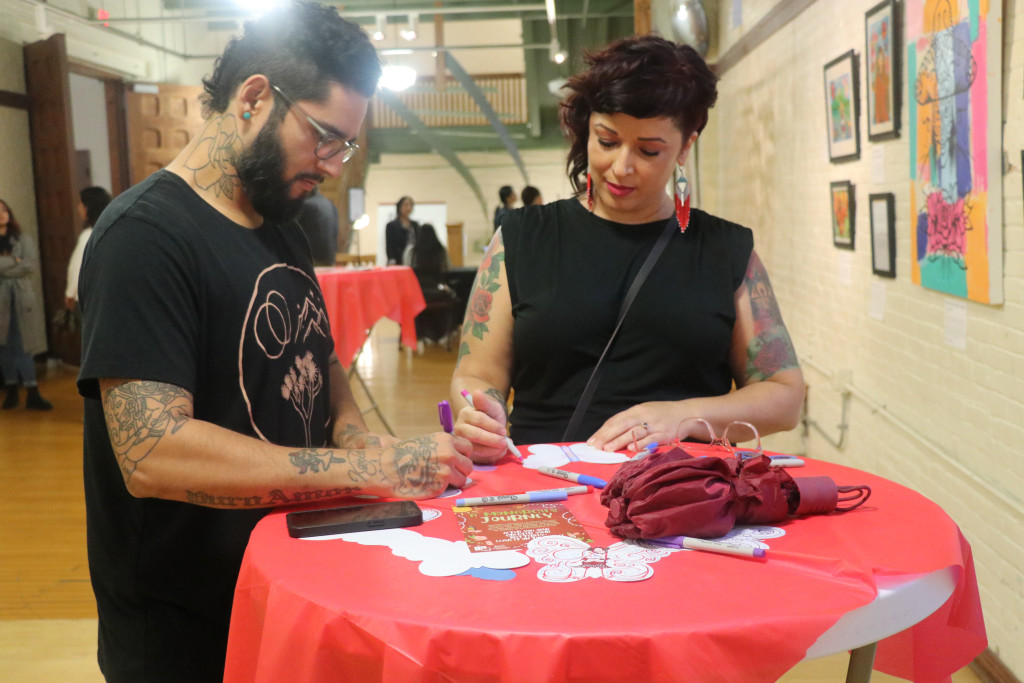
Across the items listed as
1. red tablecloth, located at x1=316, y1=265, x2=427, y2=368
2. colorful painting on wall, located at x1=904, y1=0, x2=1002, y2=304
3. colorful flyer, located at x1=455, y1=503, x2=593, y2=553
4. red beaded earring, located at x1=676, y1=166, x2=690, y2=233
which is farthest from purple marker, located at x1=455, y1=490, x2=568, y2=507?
red tablecloth, located at x1=316, y1=265, x2=427, y2=368

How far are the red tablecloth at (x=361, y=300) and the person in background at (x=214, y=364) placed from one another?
3.73m

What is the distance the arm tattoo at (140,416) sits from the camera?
4.00ft

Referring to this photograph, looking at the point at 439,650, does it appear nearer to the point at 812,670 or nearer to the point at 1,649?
the point at 812,670

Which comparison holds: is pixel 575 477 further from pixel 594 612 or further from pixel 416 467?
pixel 594 612

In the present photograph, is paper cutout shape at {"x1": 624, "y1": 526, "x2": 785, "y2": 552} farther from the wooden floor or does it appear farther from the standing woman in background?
the standing woman in background

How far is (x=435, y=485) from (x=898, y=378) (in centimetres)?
288

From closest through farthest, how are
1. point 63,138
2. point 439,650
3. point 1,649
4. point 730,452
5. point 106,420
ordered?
point 439,650
point 106,420
point 730,452
point 1,649
point 63,138

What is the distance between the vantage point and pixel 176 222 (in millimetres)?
1319

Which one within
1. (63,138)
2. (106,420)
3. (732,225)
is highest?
(63,138)

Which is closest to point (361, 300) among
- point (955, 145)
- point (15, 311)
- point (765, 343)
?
point (15, 311)

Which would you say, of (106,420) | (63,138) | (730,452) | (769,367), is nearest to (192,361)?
(106,420)

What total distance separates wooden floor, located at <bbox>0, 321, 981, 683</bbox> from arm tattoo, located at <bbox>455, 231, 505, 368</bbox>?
152 centimetres

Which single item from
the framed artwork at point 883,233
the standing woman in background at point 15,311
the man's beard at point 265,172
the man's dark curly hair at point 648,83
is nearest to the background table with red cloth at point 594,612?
the man's beard at point 265,172

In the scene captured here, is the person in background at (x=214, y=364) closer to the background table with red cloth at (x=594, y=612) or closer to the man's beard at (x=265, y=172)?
the man's beard at (x=265, y=172)
